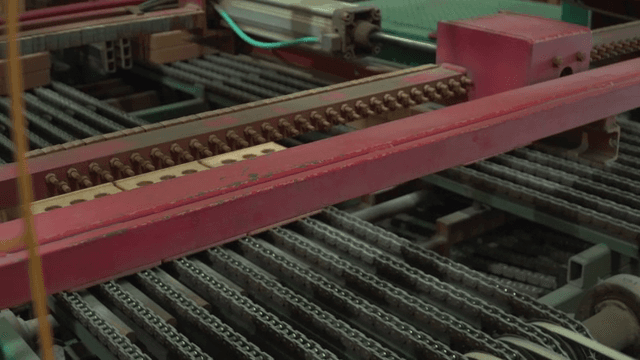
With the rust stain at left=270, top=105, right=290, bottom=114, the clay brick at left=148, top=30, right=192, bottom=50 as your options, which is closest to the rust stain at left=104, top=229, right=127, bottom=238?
the rust stain at left=270, top=105, right=290, bottom=114

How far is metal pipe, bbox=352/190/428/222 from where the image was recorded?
3.64m

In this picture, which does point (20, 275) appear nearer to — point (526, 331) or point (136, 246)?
point (136, 246)

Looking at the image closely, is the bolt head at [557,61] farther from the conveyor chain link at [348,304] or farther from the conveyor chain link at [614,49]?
the conveyor chain link at [348,304]

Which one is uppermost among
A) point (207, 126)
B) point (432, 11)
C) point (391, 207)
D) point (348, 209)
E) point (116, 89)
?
point (432, 11)

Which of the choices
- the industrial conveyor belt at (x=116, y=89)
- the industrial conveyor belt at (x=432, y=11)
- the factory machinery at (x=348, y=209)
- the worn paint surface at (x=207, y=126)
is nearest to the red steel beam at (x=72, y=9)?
the factory machinery at (x=348, y=209)

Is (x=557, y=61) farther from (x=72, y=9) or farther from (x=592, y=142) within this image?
(x=72, y=9)

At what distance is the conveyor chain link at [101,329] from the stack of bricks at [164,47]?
2857 mm

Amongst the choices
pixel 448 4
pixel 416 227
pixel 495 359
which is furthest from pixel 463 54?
pixel 448 4

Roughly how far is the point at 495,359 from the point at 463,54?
1.78m

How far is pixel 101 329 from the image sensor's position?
100 inches

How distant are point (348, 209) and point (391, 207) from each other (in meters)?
0.36

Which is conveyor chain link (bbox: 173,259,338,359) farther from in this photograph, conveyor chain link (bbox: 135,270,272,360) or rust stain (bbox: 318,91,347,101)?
rust stain (bbox: 318,91,347,101)

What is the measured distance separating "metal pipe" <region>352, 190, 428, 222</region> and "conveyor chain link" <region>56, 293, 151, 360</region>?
132 centimetres

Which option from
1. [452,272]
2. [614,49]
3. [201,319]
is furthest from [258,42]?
[201,319]
